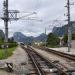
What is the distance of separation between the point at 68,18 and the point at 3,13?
20.9m

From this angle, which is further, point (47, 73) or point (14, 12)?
point (14, 12)

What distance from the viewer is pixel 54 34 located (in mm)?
137250

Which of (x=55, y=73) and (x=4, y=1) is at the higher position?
(x=4, y=1)

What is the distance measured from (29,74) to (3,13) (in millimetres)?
21577

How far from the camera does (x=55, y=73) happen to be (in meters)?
19.0

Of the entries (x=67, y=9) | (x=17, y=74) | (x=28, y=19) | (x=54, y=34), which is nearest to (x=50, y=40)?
(x=54, y=34)

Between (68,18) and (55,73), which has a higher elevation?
(68,18)

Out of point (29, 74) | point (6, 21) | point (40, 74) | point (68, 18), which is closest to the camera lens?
point (40, 74)

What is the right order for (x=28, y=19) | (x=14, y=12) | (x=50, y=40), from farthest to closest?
(x=50, y=40), (x=28, y=19), (x=14, y=12)

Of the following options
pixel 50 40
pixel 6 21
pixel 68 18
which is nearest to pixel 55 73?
pixel 6 21

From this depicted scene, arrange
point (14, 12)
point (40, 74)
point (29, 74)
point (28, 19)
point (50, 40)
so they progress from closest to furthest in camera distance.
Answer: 1. point (40, 74)
2. point (29, 74)
3. point (14, 12)
4. point (28, 19)
5. point (50, 40)

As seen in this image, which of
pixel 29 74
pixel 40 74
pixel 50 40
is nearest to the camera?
pixel 40 74

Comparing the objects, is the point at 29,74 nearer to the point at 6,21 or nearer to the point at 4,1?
the point at 6,21

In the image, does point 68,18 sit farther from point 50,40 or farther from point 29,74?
point 50,40
